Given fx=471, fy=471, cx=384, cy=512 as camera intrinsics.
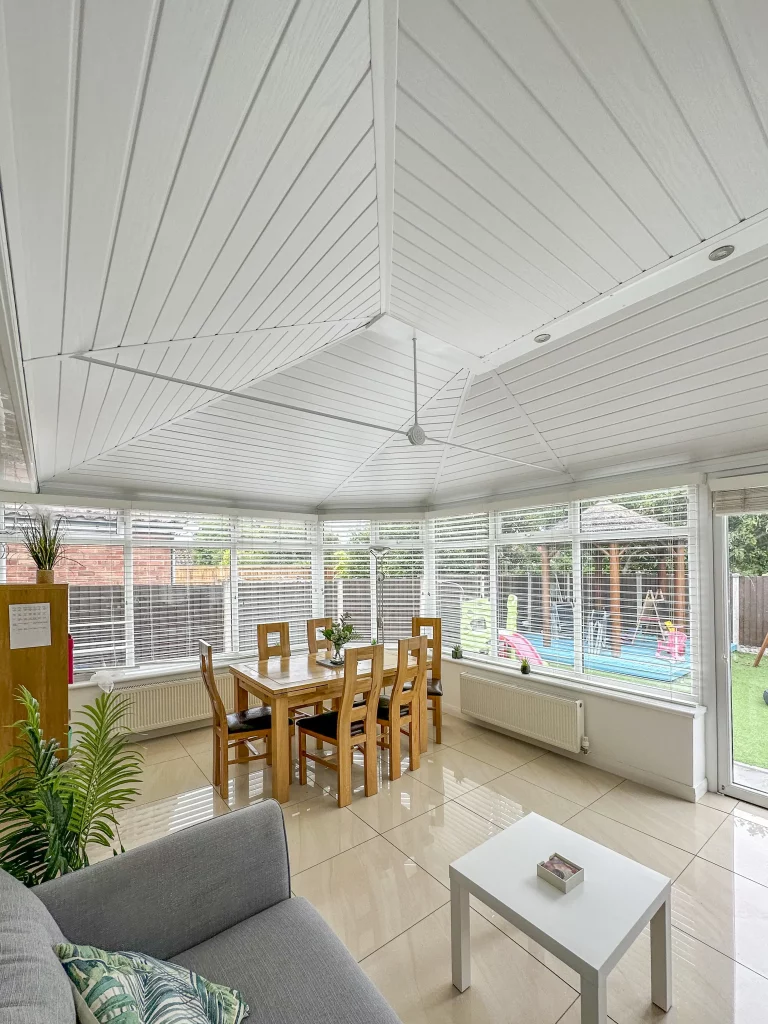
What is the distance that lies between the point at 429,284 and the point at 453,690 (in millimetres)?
4367

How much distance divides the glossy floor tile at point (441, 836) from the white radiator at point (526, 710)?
4.13 ft

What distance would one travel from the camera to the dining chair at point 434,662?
15.1 ft

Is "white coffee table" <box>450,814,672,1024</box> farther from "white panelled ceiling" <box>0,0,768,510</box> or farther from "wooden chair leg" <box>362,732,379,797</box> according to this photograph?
"white panelled ceiling" <box>0,0,768,510</box>

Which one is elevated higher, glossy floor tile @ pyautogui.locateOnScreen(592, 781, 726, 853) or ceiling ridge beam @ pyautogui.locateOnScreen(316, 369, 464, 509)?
ceiling ridge beam @ pyautogui.locateOnScreen(316, 369, 464, 509)

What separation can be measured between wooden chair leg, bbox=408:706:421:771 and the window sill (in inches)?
43.1

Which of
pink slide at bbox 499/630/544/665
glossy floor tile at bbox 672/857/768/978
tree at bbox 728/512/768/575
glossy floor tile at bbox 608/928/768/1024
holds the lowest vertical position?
glossy floor tile at bbox 672/857/768/978

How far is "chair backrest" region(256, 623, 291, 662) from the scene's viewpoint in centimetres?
489

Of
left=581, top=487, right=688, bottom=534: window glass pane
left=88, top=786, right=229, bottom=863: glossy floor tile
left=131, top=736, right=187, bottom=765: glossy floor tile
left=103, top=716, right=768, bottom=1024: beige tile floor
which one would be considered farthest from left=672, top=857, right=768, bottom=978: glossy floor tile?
left=131, top=736, right=187, bottom=765: glossy floor tile

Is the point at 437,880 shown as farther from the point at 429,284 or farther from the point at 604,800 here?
→ the point at 429,284

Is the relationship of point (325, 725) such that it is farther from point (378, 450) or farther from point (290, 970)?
point (378, 450)

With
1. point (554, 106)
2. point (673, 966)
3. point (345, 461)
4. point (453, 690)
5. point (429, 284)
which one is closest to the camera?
point (554, 106)

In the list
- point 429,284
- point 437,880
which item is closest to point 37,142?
point 429,284

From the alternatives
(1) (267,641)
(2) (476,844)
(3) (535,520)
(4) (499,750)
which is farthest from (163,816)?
(3) (535,520)

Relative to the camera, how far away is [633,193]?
1.67 meters
